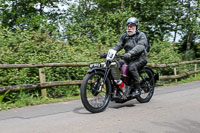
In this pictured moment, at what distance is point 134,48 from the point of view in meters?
5.48

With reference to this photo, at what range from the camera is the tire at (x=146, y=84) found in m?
6.20

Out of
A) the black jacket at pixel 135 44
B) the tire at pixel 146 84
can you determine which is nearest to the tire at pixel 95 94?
the black jacket at pixel 135 44

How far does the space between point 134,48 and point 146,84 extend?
1278 millimetres

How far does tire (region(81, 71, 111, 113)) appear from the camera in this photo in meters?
4.80

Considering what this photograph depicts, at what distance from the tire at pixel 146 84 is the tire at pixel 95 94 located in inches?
45.5

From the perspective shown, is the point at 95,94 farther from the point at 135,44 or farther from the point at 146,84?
the point at 146,84

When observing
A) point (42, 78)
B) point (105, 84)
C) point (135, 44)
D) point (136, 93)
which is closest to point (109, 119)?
point (105, 84)

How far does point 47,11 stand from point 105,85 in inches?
772

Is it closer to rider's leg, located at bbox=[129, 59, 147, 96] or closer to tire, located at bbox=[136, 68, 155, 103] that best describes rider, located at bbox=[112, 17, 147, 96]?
rider's leg, located at bbox=[129, 59, 147, 96]

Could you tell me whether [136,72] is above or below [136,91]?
above

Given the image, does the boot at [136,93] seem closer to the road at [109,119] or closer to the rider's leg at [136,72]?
the rider's leg at [136,72]

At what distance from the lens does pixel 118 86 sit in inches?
212

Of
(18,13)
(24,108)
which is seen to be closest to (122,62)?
(24,108)

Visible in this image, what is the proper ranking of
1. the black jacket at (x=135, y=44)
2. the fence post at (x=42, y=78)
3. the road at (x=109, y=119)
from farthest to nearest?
the fence post at (x=42, y=78) < the black jacket at (x=135, y=44) < the road at (x=109, y=119)
